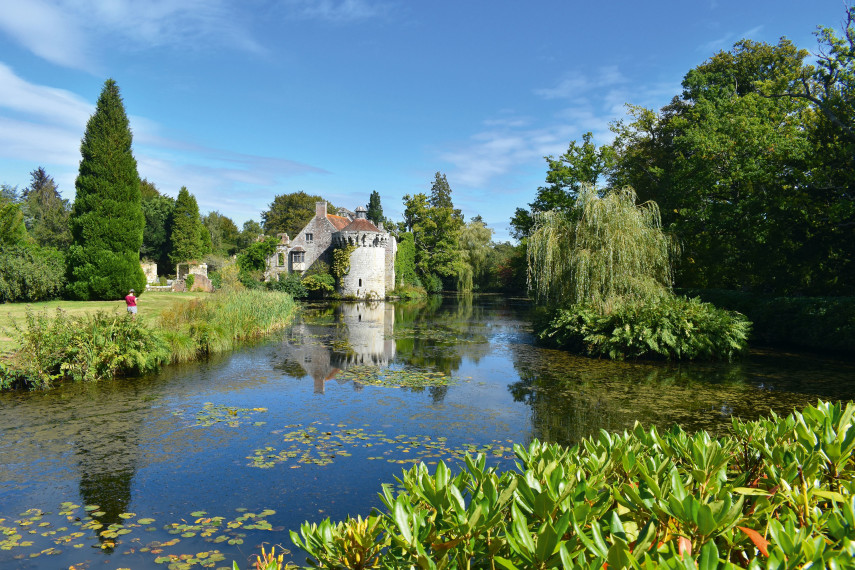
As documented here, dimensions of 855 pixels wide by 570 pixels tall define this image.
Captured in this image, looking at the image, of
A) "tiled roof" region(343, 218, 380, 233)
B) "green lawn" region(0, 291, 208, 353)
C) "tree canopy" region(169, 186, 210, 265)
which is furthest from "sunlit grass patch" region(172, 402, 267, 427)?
"tree canopy" region(169, 186, 210, 265)

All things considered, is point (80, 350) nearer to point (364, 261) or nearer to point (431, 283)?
point (364, 261)

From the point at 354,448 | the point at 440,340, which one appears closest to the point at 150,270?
the point at 440,340

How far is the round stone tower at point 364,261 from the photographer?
40.3 meters

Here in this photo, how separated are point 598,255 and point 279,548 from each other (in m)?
13.1

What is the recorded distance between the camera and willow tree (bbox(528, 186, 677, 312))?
602 inches

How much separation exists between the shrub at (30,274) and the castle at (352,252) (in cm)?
1790

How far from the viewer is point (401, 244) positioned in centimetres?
4719

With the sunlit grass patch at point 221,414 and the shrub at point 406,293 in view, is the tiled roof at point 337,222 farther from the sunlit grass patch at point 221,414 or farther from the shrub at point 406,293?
the sunlit grass patch at point 221,414

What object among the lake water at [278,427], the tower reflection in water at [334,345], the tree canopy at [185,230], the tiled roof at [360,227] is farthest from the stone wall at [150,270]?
the lake water at [278,427]

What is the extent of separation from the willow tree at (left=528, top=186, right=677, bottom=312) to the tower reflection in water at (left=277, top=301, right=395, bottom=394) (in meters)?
5.72

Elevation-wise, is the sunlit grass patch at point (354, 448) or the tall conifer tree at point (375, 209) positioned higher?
the tall conifer tree at point (375, 209)

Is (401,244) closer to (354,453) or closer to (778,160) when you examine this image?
(778,160)

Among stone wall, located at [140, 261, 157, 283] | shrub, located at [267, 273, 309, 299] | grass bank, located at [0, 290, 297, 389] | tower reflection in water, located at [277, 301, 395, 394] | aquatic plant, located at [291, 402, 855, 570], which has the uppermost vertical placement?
stone wall, located at [140, 261, 157, 283]

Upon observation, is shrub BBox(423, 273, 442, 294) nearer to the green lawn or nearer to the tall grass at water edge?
the green lawn
